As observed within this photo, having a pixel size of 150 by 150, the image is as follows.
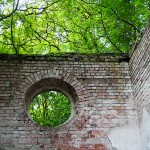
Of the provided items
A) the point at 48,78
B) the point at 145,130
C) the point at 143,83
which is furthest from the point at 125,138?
the point at 48,78

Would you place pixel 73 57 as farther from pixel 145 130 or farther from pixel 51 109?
pixel 51 109

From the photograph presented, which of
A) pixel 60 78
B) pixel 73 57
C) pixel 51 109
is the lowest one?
pixel 51 109

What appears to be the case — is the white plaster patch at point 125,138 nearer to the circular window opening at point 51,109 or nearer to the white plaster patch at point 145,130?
the white plaster patch at point 145,130

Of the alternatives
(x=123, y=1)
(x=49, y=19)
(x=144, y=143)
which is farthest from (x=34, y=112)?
(x=144, y=143)

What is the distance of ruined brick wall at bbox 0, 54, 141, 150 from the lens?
18.6 feet

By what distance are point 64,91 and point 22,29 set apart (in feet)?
8.90

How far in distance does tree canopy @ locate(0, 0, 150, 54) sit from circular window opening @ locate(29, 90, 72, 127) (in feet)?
5.96

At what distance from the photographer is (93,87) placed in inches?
245

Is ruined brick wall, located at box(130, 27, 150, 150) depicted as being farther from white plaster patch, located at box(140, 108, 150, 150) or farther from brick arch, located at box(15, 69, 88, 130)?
brick arch, located at box(15, 69, 88, 130)

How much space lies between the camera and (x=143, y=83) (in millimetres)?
5656

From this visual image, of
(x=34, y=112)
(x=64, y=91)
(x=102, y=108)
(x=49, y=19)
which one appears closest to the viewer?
(x=102, y=108)

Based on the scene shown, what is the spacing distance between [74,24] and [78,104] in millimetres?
4217

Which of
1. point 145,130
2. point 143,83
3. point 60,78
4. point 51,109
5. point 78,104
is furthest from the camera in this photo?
point 51,109

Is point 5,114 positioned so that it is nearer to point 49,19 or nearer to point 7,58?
point 7,58
